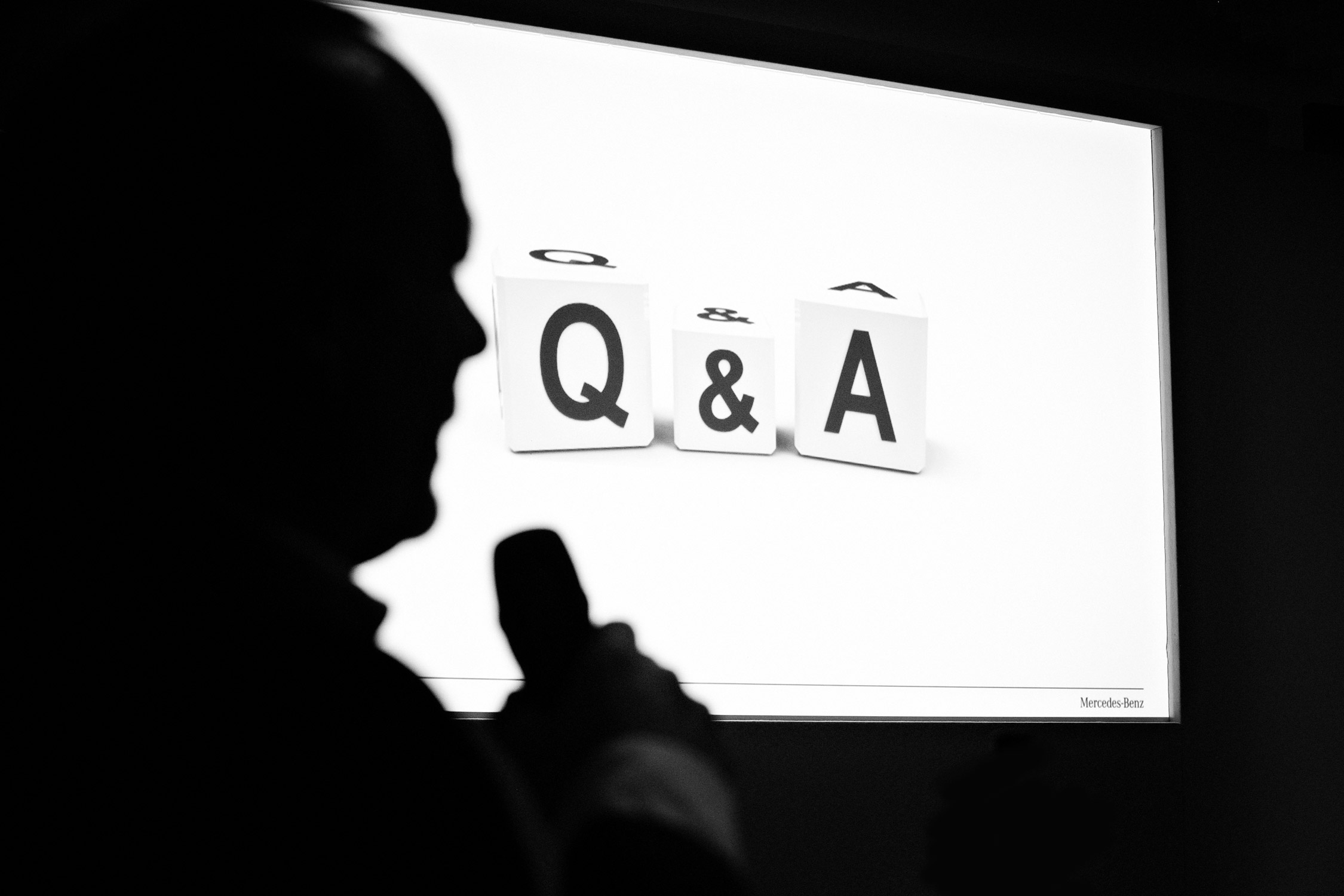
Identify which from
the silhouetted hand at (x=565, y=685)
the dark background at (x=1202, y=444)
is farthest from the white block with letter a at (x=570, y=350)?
the silhouetted hand at (x=565, y=685)

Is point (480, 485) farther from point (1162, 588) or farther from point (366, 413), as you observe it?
point (1162, 588)

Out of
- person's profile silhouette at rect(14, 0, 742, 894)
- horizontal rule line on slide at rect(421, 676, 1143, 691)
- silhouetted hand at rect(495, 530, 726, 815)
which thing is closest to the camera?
person's profile silhouette at rect(14, 0, 742, 894)

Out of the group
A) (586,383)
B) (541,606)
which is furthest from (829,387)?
(541,606)

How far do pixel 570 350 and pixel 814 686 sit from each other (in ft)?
1.89

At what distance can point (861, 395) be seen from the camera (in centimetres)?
140

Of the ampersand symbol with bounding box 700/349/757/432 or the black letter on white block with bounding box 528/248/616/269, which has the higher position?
the black letter on white block with bounding box 528/248/616/269

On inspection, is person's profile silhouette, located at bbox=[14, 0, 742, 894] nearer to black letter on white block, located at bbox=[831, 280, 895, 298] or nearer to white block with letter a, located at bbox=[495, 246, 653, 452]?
white block with letter a, located at bbox=[495, 246, 653, 452]

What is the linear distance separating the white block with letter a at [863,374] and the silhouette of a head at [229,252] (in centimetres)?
105

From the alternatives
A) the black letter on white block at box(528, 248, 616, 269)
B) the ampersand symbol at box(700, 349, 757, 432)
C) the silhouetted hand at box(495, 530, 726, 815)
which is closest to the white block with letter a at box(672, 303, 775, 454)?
the ampersand symbol at box(700, 349, 757, 432)

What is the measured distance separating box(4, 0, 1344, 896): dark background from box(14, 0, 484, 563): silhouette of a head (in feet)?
3.50

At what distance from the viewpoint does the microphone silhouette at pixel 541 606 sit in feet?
1.65

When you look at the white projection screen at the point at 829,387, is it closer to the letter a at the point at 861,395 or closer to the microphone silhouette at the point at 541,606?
the letter a at the point at 861,395

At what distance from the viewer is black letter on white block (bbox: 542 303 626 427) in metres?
1.27

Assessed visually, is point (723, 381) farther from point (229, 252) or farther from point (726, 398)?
point (229, 252)
